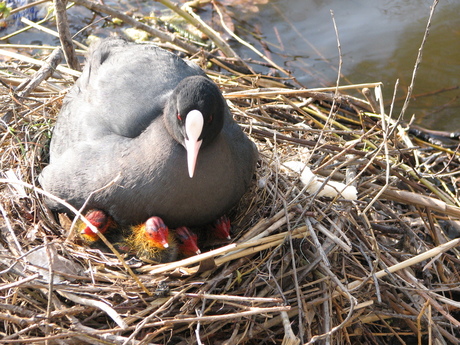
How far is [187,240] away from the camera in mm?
3416

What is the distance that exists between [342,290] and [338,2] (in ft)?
14.2

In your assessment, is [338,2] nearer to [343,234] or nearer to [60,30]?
[60,30]

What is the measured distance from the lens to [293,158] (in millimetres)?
4277

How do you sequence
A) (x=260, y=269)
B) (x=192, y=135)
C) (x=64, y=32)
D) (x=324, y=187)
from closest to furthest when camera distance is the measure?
→ (x=192, y=135) < (x=260, y=269) < (x=324, y=187) < (x=64, y=32)

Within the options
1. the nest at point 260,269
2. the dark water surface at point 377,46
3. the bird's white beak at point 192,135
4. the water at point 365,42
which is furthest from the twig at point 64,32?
the dark water surface at point 377,46

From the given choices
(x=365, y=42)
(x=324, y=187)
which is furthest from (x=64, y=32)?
(x=365, y=42)

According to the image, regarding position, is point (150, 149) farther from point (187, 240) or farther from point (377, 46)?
point (377, 46)

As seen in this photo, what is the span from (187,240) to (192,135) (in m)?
0.59

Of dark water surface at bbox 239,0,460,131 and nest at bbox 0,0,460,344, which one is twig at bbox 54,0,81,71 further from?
dark water surface at bbox 239,0,460,131

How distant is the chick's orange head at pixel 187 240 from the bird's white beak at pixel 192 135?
14.4 inches

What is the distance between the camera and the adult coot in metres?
3.30

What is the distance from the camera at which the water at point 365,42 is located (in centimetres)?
596

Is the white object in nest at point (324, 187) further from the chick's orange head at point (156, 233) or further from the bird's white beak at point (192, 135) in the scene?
the chick's orange head at point (156, 233)

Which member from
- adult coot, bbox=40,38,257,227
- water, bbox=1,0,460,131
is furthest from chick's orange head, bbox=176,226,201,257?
water, bbox=1,0,460,131
